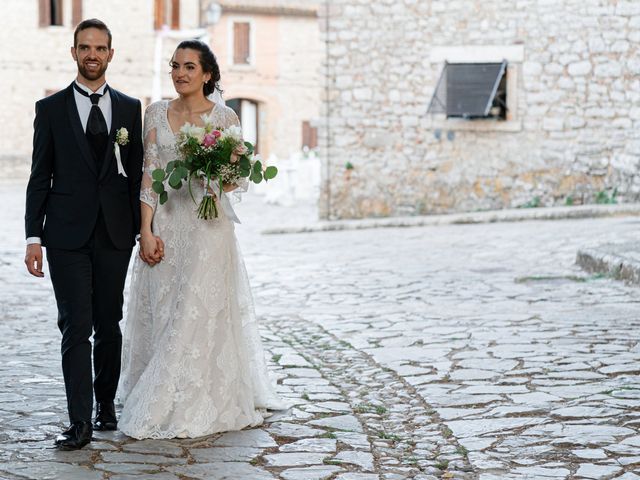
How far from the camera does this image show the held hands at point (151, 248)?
17.2ft

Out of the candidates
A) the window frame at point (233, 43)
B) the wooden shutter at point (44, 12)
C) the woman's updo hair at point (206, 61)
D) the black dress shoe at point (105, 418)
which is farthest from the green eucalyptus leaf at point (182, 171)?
the window frame at point (233, 43)

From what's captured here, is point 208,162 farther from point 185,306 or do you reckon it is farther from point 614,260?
point 614,260

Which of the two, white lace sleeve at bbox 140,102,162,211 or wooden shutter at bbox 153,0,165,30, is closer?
white lace sleeve at bbox 140,102,162,211

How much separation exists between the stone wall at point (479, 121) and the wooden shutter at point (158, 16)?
15.3 meters

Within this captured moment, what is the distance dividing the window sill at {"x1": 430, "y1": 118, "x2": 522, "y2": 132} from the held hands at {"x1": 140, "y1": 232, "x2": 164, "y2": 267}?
43.3ft

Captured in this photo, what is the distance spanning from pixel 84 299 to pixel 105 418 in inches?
24.7

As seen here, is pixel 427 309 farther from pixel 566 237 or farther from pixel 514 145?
pixel 514 145

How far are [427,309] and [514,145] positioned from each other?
30.7 feet

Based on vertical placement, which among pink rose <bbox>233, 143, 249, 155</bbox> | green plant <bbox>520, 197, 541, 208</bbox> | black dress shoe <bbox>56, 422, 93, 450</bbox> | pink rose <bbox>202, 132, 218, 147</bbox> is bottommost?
black dress shoe <bbox>56, 422, 93, 450</bbox>

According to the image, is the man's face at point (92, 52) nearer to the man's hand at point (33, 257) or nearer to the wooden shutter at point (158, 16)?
the man's hand at point (33, 257)

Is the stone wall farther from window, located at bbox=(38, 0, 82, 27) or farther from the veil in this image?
window, located at bbox=(38, 0, 82, 27)

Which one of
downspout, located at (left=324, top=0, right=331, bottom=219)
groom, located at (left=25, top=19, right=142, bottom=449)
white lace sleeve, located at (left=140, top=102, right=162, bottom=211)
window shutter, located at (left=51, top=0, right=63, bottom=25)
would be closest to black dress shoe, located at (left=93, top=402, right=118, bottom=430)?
A: groom, located at (left=25, top=19, right=142, bottom=449)

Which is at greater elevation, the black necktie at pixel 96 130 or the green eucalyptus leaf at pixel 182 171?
the black necktie at pixel 96 130

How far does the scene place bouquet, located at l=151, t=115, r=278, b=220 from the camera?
508 centimetres
